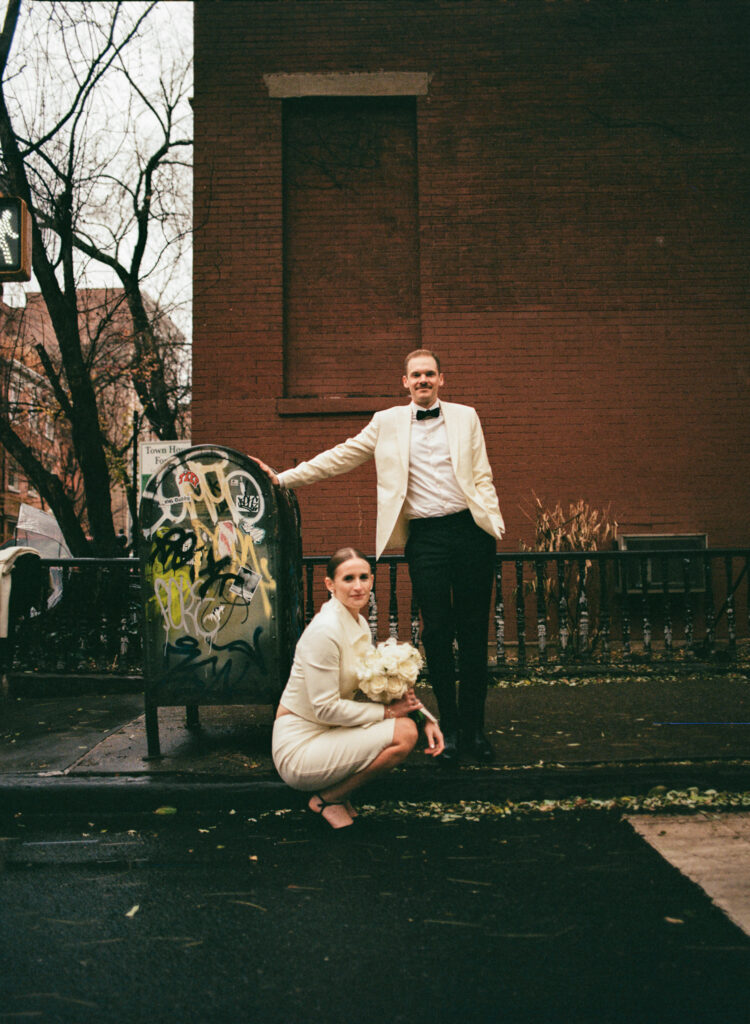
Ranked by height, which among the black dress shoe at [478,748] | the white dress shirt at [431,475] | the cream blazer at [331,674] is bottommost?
the black dress shoe at [478,748]

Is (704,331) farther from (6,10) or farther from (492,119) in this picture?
(6,10)

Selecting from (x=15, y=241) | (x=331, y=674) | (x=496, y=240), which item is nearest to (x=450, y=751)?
(x=331, y=674)

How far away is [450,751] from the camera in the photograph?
418 centimetres

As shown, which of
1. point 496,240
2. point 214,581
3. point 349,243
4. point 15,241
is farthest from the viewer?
point 349,243

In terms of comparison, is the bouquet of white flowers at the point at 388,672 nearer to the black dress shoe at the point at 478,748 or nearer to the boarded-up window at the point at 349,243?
the black dress shoe at the point at 478,748

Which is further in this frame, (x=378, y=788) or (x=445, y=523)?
(x=445, y=523)

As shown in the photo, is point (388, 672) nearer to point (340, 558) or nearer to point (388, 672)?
point (388, 672)

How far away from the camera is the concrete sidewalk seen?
398 cm

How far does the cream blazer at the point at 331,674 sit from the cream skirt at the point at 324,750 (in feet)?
0.16

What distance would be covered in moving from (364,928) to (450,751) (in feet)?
5.25

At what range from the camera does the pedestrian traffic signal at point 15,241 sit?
5.93 meters

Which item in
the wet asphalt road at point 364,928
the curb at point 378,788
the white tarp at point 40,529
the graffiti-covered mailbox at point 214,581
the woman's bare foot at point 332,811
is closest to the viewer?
the wet asphalt road at point 364,928

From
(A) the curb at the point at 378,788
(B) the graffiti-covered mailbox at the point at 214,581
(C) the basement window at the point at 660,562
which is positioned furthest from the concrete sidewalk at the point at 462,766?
(C) the basement window at the point at 660,562

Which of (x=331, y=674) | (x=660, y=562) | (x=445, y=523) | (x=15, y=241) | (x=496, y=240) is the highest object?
(x=496, y=240)
